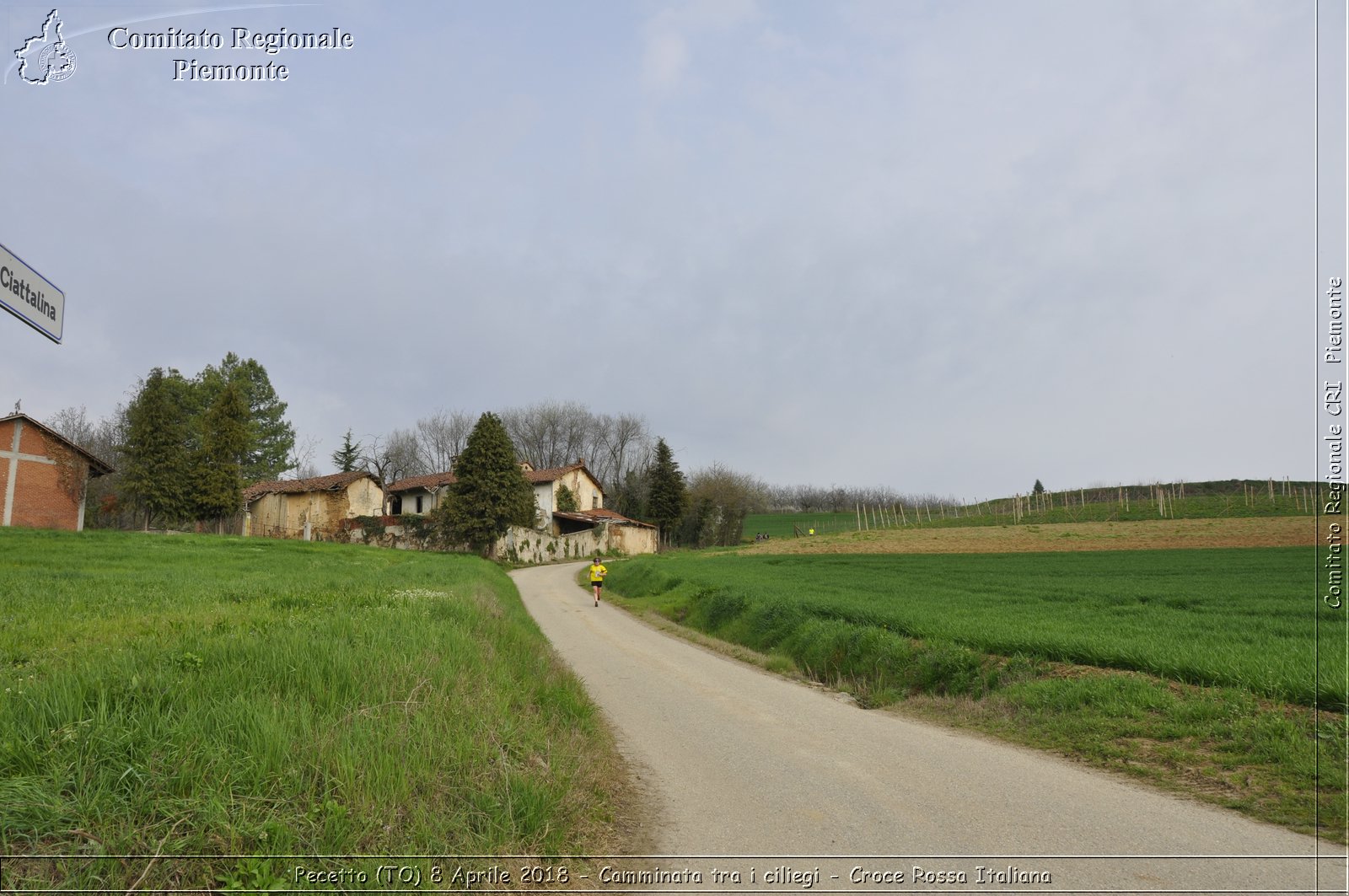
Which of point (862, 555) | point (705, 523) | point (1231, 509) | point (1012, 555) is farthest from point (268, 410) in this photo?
point (1231, 509)

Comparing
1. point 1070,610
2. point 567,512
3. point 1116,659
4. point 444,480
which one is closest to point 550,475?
point 567,512

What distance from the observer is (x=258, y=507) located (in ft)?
191

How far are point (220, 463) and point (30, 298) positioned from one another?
4904 cm

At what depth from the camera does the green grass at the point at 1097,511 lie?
48750mm

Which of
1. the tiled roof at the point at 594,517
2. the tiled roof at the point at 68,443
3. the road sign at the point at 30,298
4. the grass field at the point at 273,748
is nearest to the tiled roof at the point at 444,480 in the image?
the tiled roof at the point at 594,517

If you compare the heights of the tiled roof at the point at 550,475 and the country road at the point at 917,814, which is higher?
the tiled roof at the point at 550,475

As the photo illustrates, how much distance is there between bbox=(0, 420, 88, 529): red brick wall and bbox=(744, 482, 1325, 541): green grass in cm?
5988

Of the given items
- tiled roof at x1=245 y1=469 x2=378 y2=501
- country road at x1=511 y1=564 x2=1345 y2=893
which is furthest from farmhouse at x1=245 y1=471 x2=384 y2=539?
country road at x1=511 y1=564 x2=1345 y2=893

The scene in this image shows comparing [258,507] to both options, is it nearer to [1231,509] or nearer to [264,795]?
[264,795]

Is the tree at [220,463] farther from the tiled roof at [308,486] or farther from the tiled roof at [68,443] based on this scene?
the tiled roof at [308,486]

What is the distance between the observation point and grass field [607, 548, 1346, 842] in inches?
253

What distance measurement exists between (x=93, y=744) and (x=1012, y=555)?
36.9 m

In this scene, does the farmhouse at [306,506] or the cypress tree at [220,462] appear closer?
the cypress tree at [220,462]

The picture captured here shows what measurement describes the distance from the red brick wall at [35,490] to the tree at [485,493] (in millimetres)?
20763
